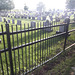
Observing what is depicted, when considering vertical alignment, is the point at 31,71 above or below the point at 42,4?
below

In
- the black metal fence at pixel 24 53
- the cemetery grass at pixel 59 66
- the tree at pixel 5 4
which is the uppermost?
the tree at pixel 5 4

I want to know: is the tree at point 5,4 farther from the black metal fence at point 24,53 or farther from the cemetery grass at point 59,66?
the cemetery grass at point 59,66

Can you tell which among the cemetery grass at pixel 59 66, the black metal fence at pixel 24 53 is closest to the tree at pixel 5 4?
the black metal fence at pixel 24 53

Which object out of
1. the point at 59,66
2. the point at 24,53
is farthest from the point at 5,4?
the point at 59,66

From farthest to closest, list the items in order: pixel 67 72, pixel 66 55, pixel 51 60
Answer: pixel 66 55 → pixel 51 60 → pixel 67 72

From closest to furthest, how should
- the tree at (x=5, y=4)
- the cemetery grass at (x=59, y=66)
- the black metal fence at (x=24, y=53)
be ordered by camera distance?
the black metal fence at (x=24, y=53) < the cemetery grass at (x=59, y=66) < the tree at (x=5, y=4)

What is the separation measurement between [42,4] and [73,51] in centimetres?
5166

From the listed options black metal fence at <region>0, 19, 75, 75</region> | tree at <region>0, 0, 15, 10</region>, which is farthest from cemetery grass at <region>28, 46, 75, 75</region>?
tree at <region>0, 0, 15, 10</region>

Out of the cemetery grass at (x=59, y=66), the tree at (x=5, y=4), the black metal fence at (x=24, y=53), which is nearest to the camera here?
the black metal fence at (x=24, y=53)

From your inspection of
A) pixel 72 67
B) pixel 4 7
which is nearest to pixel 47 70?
pixel 72 67

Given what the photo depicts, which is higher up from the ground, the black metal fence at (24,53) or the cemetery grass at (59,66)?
the black metal fence at (24,53)

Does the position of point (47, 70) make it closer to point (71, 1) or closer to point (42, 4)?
point (71, 1)

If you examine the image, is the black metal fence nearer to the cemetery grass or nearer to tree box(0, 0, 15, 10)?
the cemetery grass

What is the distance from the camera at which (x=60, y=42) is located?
20.1 feet
